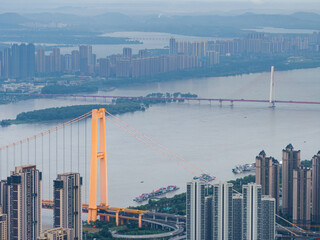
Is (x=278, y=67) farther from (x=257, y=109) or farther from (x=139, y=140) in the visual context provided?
(x=139, y=140)

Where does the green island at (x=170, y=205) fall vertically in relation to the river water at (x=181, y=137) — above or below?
below

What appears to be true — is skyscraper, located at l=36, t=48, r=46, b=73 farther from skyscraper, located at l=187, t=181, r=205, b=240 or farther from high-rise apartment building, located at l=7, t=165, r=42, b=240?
skyscraper, located at l=187, t=181, r=205, b=240

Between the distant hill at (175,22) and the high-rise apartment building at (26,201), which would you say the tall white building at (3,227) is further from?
the distant hill at (175,22)

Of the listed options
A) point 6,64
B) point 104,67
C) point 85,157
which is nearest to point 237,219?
point 85,157

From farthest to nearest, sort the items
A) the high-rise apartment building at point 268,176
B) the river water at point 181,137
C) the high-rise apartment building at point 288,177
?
the river water at point 181,137 → the high-rise apartment building at point 268,176 → the high-rise apartment building at point 288,177

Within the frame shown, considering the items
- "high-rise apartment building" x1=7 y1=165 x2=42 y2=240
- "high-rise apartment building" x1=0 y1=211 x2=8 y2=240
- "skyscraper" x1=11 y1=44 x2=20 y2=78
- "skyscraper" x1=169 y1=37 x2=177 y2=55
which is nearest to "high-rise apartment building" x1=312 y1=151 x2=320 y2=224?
"high-rise apartment building" x1=7 y1=165 x2=42 y2=240

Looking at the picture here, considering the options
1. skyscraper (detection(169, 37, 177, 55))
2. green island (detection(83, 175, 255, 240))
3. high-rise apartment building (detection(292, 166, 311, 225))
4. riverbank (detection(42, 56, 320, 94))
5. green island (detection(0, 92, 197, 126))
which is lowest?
green island (detection(83, 175, 255, 240))

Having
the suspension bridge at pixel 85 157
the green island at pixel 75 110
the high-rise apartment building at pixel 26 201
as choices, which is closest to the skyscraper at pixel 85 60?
the green island at pixel 75 110

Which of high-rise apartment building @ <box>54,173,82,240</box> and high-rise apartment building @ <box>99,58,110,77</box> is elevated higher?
high-rise apartment building @ <box>99,58,110,77</box>

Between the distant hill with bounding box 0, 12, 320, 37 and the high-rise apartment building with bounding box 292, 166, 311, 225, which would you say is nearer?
the high-rise apartment building with bounding box 292, 166, 311, 225
